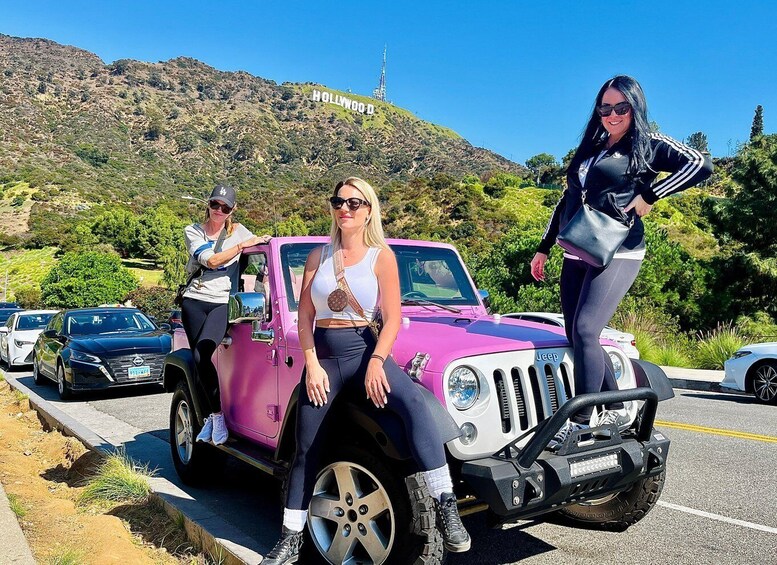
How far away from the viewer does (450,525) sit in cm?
309

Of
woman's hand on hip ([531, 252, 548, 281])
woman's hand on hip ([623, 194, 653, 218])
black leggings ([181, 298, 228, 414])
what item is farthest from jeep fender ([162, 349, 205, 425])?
woman's hand on hip ([623, 194, 653, 218])

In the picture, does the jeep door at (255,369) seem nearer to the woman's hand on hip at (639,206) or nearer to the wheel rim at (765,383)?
the woman's hand on hip at (639,206)

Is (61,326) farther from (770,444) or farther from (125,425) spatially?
(770,444)

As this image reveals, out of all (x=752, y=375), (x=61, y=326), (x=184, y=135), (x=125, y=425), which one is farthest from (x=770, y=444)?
(x=184, y=135)

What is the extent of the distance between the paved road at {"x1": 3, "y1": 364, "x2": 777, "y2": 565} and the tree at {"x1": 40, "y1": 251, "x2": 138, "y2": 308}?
51167 millimetres

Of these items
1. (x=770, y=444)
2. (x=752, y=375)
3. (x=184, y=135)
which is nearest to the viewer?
(x=770, y=444)

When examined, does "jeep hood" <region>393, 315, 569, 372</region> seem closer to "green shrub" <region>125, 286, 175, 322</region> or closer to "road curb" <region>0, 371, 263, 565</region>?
"road curb" <region>0, 371, 263, 565</region>

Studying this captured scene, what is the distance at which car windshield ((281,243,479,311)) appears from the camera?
4945mm

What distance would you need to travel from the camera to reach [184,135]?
12550 cm

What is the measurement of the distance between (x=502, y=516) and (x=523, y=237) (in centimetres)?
2209

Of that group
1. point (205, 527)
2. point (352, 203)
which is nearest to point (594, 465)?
point (352, 203)

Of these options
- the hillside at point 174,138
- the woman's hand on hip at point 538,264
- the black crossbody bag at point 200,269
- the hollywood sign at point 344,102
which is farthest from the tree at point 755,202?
the hollywood sign at point 344,102

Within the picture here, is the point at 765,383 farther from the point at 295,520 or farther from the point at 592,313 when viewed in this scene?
the point at 295,520

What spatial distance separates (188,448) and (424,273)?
243cm
